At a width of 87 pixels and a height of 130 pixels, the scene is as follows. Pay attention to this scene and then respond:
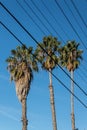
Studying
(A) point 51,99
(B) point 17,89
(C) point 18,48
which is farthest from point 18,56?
(A) point 51,99

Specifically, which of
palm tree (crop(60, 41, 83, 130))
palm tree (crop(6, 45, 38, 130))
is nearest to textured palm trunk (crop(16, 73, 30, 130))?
palm tree (crop(6, 45, 38, 130))

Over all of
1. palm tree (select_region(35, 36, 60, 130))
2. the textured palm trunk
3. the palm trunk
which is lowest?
the palm trunk

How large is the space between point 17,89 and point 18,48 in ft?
17.3

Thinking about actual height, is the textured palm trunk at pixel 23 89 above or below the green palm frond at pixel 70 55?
below

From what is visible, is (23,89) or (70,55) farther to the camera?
(70,55)

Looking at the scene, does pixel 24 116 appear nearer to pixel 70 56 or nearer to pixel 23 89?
pixel 23 89

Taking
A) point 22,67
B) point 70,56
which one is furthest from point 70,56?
point 22,67

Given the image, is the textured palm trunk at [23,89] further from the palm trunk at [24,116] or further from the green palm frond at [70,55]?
the green palm frond at [70,55]

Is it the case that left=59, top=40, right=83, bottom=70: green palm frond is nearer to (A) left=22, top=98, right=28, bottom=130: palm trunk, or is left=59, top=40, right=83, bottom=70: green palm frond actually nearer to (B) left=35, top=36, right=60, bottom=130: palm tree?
(B) left=35, top=36, right=60, bottom=130: palm tree

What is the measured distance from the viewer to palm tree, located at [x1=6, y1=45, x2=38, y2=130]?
50.4 meters

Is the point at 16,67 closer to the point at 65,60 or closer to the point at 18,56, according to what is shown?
the point at 18,56

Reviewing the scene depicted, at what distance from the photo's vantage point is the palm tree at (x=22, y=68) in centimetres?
5038

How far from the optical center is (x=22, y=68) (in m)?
51.1

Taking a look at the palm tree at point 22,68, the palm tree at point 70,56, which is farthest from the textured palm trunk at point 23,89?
the palm tree at point 70,56
